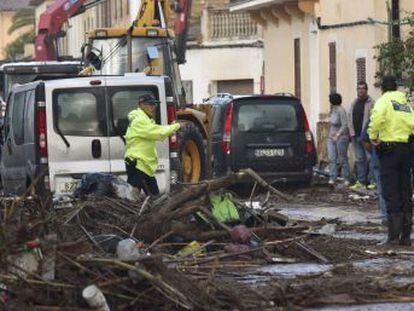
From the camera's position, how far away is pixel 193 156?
2409cm

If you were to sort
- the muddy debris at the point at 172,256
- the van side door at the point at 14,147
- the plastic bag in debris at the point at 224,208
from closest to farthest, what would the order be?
the muddy debris at the point at 172,256, the plastic bag in debris at the point at 224,208, the van side door at the point at 14,147

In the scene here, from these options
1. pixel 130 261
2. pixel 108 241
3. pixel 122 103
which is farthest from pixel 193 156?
pixel 130 261

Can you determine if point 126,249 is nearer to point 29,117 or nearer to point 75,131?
point 75,131

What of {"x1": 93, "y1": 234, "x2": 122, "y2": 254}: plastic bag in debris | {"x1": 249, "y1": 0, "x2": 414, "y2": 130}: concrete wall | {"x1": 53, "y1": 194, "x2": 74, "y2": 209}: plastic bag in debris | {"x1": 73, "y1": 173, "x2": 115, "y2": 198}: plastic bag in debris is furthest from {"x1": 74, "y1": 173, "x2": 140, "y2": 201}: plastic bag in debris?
{"x1": 249, "y1": 0, "x2": 414, "y2": 130}: concrete wall

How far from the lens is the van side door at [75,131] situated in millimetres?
20062

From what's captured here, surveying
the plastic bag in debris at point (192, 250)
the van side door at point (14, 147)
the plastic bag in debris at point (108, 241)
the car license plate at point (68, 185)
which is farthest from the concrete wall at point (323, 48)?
the plastic bag in debris at point (108, 241)

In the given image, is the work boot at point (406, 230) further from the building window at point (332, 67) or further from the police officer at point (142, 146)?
the building window at point (332, 67)

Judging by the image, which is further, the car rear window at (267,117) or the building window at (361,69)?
the building window at (361,69)

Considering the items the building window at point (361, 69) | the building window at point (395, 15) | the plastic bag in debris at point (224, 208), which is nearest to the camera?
the plastic bag in debris at point (224, 208)

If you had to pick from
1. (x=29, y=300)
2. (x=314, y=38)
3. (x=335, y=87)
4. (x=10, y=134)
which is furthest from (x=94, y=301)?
(x=314, y=38)

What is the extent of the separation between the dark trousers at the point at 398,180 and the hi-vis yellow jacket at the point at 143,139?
10.9 ft

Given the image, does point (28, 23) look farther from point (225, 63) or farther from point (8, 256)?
point (8, 256)

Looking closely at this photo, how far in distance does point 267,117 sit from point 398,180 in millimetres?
10484

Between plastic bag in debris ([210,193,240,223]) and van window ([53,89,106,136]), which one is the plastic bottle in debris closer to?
plastic bag in debris ([210,193,240,223])
